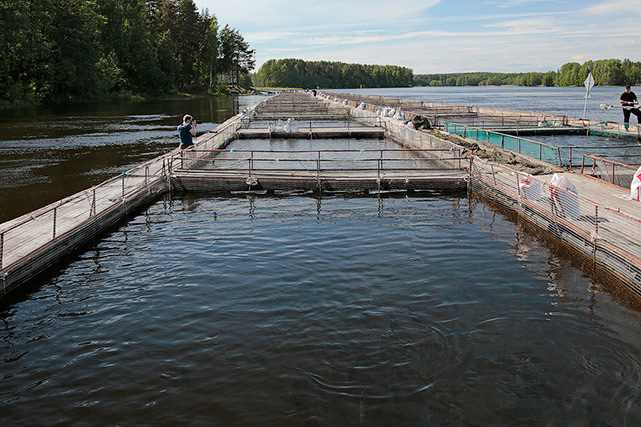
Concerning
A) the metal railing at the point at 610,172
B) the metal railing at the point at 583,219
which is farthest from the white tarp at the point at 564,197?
the metal railing at the point at 610,172

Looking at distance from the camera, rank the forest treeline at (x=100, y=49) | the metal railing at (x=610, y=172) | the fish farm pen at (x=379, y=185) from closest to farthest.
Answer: the fish farm pen at (x=379, y=185) → the metal railing at (x=610, y=172) → the forest treeline at (x=100, y=49)

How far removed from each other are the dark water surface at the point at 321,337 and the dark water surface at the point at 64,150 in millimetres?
8710

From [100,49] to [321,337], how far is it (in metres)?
98.4

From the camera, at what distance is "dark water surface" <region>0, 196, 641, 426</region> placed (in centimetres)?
794

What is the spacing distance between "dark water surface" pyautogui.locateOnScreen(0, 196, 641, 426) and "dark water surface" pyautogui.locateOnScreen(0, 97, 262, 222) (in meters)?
8.71

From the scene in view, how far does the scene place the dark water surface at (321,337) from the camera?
794 cm

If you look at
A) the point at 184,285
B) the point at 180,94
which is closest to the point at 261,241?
the point at 184,285

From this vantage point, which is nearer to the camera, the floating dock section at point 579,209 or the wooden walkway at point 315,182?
the floating dock section at point 579,209

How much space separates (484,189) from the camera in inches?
865

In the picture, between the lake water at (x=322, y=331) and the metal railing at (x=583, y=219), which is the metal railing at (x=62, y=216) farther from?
the metal railing at (x=583, y=219)

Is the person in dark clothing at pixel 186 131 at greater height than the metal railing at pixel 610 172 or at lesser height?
greater

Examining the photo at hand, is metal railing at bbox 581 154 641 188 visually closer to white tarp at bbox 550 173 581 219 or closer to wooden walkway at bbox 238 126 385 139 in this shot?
white tarp at bbox 550 173 581 219

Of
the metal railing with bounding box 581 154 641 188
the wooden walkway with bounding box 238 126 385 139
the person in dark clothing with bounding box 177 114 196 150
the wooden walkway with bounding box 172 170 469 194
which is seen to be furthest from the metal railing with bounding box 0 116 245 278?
the wooden walkway with bounding box 238 126 385 139

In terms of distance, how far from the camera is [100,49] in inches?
3829
